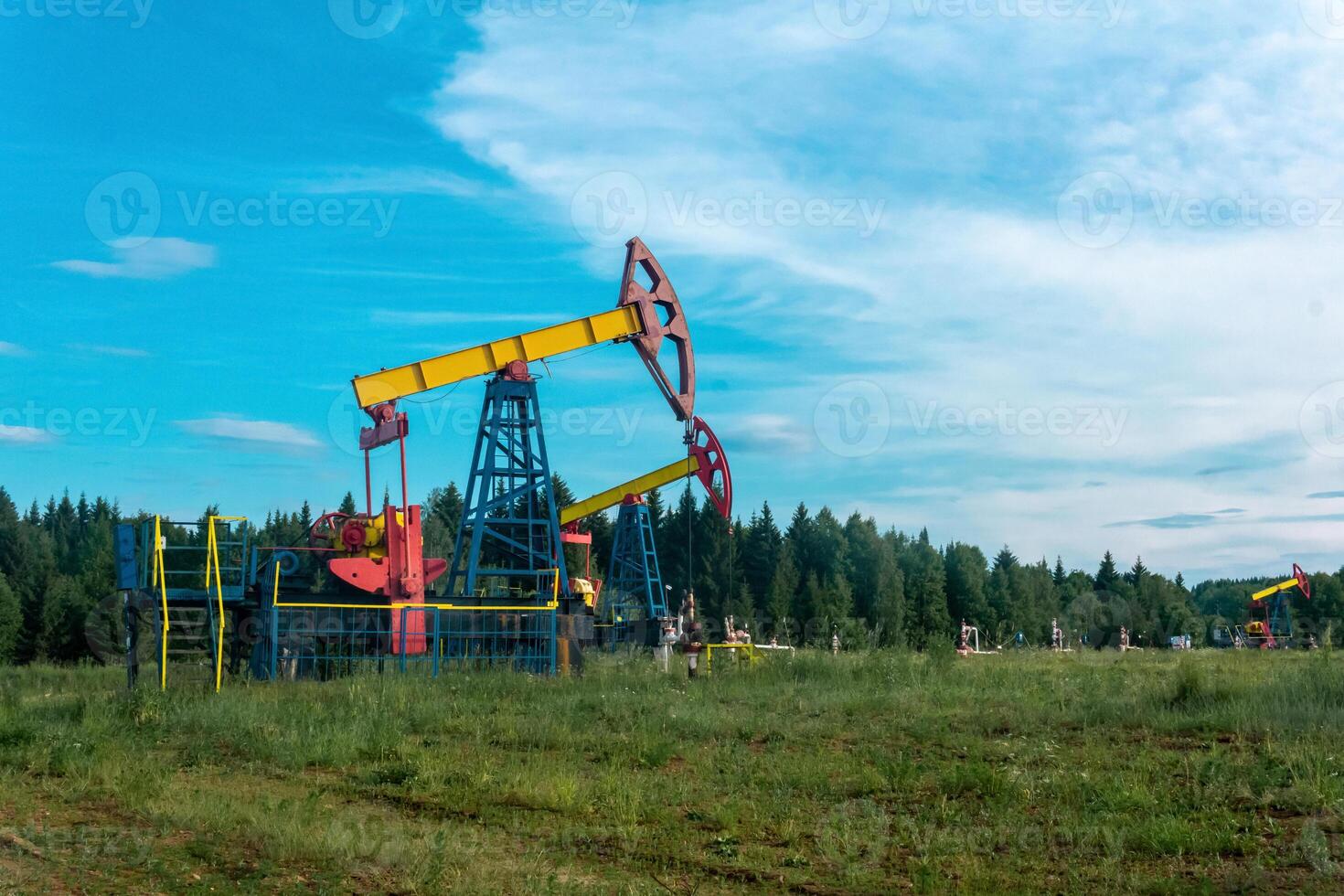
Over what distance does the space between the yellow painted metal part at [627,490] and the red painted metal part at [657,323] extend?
778 cm

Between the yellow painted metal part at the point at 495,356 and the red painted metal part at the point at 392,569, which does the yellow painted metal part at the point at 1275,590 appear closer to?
the yellow painted metal part at the point at 495,356

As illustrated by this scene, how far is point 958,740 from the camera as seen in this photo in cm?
1002

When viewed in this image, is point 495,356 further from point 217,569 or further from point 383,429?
point 217,569

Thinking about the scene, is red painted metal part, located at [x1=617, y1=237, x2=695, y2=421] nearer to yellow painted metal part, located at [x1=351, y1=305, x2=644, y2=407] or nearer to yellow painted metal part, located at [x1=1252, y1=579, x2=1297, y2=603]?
yellow painted metal part, located at [x1=351, y1=305, x2=644, y2=407]

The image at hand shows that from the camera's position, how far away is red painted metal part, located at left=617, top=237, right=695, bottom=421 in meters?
23.5

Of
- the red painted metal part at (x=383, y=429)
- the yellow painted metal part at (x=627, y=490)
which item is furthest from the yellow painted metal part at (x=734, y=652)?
the yellow painted metal part at (x=627, y=490)

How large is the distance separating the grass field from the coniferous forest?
3880 centimetres

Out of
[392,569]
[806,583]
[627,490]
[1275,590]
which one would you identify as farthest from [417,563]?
[806,583]

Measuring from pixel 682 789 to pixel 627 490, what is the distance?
86.7 feet

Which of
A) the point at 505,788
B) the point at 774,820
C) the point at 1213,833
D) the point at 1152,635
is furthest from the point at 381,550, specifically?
the point at 1152,635

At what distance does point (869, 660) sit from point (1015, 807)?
8349 millimetres

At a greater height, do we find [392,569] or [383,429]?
[383,429]

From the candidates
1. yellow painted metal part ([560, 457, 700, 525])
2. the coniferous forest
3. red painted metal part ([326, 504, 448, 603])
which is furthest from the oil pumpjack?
the coniferous forest

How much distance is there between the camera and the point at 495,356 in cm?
2119
